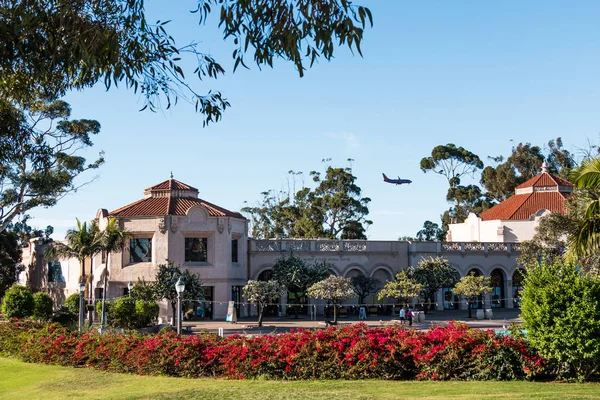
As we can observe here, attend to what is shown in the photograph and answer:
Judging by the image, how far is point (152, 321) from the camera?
36688mm

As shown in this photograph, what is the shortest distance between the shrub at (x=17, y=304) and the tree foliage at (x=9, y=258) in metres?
22.6

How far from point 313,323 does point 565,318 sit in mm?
26190

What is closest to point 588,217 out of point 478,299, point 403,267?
point 403,267

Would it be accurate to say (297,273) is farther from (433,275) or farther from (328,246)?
(433,275)

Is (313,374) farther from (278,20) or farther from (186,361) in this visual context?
(278,20)

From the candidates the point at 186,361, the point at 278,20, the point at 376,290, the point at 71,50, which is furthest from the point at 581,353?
the point at 376,290

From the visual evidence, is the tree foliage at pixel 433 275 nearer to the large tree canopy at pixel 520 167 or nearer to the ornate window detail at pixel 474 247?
the ornate window detail at pixel 474 247

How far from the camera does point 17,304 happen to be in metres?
35.9

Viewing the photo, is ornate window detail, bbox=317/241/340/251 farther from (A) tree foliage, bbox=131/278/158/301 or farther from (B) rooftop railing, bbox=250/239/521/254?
(A) tree foliage, bbox=131/278/158/301

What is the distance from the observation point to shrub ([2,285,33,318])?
3588 centimetres

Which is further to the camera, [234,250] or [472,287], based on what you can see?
[234,250]

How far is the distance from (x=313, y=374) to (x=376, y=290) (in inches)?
1246

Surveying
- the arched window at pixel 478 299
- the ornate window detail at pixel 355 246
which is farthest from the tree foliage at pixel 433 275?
the arched window at pixel 478 299

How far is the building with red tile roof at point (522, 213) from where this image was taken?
5531 cm
